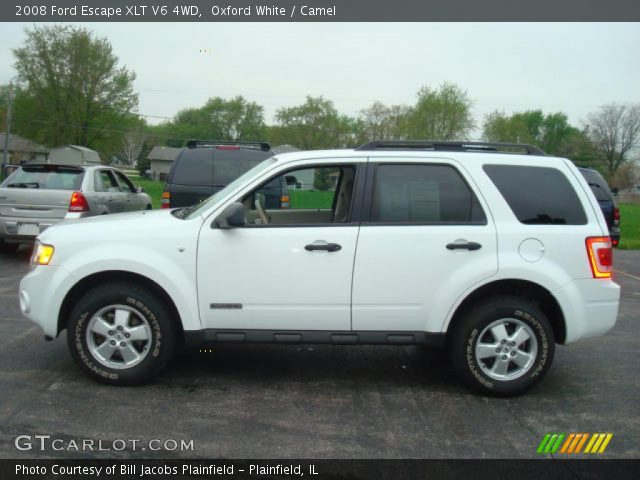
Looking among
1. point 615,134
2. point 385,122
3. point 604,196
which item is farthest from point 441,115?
point 604,196

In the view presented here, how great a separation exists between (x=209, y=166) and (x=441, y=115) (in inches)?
2656

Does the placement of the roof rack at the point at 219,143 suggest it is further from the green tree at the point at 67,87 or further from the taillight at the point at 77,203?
the green tree at the point at 67,87

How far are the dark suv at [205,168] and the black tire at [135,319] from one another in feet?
16.2

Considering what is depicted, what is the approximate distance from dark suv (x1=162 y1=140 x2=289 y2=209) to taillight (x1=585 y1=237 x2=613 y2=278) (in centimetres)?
606

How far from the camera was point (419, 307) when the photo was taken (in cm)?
483

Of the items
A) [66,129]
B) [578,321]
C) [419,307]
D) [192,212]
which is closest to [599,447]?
[578,321]

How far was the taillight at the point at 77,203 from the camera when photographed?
10.6 meters

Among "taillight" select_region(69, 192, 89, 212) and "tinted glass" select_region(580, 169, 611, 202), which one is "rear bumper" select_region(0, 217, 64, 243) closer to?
"taillight" select_region(69, 192, 89, 212)

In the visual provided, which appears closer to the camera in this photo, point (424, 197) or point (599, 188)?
point (424, 197)

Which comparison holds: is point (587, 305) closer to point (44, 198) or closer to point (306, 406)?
point (306, 406)

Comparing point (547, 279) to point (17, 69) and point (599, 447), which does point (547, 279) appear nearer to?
point (599, 447)

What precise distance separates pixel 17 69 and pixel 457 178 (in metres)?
64.2

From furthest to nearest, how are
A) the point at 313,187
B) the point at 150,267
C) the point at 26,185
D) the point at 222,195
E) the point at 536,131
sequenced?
the point at 536,131 < the point at 26,185 < the point at 313,187 < the point at 222,195 < the point at 150,267

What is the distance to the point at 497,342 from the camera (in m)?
4.86
